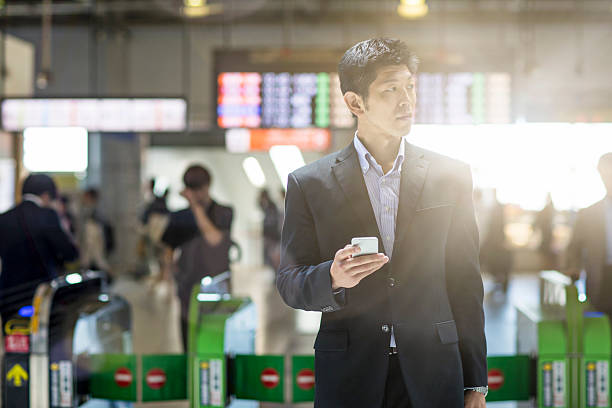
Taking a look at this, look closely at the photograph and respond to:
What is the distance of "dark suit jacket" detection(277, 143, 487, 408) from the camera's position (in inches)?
59.0

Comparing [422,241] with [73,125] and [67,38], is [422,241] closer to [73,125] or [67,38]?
[73,125]

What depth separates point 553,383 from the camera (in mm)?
3158

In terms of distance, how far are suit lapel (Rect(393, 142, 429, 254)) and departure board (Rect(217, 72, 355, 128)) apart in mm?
3654

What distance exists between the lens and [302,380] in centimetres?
344

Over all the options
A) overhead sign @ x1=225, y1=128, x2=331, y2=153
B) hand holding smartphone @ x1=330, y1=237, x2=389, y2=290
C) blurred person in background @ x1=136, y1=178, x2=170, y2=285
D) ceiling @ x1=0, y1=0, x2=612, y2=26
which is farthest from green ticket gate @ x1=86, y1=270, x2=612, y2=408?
ceiling @ x1=0, y1=0, x2=612, y2=26

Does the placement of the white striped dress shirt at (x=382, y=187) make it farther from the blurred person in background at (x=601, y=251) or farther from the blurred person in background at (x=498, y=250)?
the blurred person in background at (x=498, y=250)

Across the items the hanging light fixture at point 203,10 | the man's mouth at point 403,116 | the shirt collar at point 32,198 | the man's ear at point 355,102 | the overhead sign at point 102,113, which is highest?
the hanging light fixture at point 203,10

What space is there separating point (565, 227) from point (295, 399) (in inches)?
410

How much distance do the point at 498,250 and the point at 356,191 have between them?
7.82m

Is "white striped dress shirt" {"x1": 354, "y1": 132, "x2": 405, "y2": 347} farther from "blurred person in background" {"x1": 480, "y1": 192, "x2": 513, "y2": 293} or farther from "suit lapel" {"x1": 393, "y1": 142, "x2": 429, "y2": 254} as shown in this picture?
"blurred person in background" {"x1": 480, "y1": 192, "x2": 513, "y2": 293}

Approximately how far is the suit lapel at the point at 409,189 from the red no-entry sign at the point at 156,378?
242 cm

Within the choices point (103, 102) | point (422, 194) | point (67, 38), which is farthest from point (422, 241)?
point (67, 38)

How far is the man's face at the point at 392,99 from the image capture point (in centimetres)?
153

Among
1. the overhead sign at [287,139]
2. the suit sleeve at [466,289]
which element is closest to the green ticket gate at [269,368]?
the suit sleeve at [466,289]
